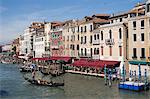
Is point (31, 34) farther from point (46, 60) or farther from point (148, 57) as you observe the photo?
point (148, 57)

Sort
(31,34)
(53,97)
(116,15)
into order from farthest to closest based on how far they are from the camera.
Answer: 1. (31,34)
2. (116,15)
3. (53,97)

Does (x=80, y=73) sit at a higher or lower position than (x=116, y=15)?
lower

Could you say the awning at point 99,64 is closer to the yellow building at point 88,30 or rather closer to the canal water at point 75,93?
the yellow building at point 88,30

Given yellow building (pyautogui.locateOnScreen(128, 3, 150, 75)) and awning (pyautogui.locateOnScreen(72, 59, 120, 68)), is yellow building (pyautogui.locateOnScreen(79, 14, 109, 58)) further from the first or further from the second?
yellow building (pyautogui.locateOnScreen(128, 3, 150, 75))

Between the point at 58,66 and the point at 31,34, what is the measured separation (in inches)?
1258

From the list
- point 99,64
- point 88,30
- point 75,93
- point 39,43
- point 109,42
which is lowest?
point 75,93

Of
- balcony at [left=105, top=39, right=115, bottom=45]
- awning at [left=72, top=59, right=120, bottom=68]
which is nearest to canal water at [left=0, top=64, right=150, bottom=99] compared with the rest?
awning at [left=72, top=59, right=120, bottom=68]

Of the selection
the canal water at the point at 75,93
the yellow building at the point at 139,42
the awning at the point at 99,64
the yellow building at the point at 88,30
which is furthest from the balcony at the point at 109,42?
the canal water at the point at 75,93

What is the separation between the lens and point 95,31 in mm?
39188

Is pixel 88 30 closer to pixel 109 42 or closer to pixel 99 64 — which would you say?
pixel 109 42

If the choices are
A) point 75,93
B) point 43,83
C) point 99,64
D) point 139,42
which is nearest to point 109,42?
point 99,64

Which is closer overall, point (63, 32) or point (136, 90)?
point (136, 90)

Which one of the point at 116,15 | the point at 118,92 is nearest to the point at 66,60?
the point at 116,15

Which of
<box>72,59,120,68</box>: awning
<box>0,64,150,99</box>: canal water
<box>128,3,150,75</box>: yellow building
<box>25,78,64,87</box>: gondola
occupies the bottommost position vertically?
<box>0,64,150,99</box>: canal water
